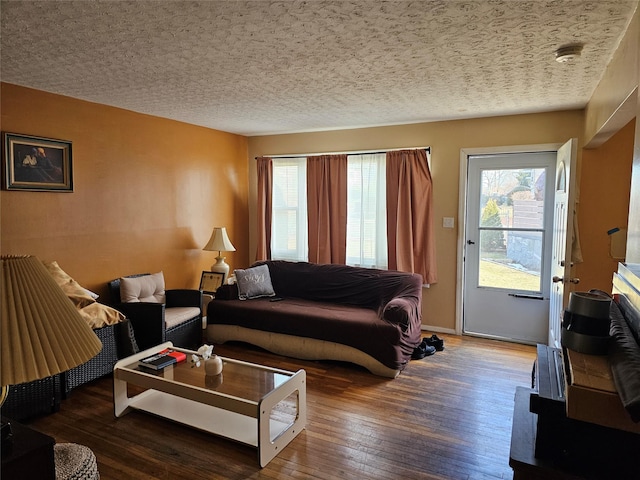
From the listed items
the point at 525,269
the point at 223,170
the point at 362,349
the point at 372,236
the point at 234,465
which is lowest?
the point at 234,465

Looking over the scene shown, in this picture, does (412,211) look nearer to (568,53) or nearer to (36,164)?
(568,53)

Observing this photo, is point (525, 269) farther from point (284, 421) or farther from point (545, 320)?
point (284, 421)

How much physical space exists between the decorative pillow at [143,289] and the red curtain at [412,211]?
2.61m

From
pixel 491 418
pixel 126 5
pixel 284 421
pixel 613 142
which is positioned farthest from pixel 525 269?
pixel 126 5

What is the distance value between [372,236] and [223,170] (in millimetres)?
2144

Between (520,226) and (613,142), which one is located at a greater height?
(613,142)

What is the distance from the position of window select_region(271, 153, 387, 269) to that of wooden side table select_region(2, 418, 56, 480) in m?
4.13

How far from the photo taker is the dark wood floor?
7.49 ft

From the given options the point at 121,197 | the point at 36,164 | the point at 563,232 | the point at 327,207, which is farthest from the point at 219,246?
the point at 563,232

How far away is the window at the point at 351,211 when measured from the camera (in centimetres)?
497

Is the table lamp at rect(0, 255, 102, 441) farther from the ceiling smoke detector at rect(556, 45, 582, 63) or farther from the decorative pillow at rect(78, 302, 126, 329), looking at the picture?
the ceiling smoke detector at rect(556, 45, 582, 63)

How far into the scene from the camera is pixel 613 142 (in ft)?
12.0

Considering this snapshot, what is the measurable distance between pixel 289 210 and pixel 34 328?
4.66m

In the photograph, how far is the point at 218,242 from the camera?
16.2 ft
